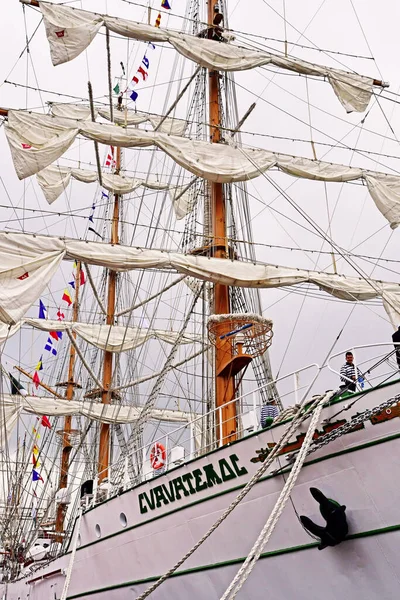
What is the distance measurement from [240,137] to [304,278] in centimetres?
483

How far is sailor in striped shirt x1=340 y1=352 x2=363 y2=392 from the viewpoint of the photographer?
6.76 m

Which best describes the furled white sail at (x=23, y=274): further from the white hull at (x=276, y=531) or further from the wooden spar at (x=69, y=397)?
the wooden spar at (x=69, y=397)

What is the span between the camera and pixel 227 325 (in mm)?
12094

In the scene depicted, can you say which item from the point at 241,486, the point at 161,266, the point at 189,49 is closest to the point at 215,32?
the point at 189,49

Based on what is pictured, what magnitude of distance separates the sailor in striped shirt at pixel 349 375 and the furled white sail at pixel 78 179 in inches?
576

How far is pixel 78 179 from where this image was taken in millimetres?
23359

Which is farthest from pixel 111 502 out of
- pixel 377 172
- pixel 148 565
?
pixel 377 172

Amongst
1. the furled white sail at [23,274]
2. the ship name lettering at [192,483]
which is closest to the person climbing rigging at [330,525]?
the ship name lettering at [192,483]

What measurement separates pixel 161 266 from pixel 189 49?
5.61m

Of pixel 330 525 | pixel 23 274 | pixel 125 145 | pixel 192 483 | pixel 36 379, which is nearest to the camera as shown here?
pixel 330 525

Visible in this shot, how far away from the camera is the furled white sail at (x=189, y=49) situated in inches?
559

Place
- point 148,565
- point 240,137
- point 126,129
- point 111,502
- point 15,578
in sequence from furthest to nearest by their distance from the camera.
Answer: point 15,578 → point 240,137 → point 126,129 → point 111,502 → point 148,565

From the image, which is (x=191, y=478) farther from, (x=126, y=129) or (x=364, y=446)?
(x=126, y=129)

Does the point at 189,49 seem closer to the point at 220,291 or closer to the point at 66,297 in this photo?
the point at 220,291
